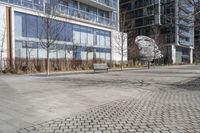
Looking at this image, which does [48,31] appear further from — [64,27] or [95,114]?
[95,114]

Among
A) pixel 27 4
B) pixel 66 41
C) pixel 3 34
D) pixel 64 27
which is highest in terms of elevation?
pixel 27 4

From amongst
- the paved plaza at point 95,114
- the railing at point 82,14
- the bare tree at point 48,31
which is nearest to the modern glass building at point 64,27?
the railing at point 82,14

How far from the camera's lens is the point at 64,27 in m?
34.3

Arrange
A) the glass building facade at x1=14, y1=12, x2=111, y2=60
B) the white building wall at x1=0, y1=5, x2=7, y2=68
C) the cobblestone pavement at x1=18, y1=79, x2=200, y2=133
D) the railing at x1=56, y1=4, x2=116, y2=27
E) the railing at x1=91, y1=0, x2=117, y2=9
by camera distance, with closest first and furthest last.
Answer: the cobblestone pavement at x1=18, y1=79, x2=200, y2=133 < the white building wall at x1=0, y1=5, x2=7, y2=68 < the glass building facade at x1=14, y1=12, x2=111, y2=60 < the railing at x1=56, y1=4, x2=116, y2=27 < the railing at x1=91, y1=0, x2=117, y2=9

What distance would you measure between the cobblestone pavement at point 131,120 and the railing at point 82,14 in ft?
90.7

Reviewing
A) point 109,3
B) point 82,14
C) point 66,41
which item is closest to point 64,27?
point 66,41

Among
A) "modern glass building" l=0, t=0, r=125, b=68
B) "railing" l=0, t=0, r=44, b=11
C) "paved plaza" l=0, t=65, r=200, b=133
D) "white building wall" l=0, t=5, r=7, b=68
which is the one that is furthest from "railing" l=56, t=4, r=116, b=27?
"paved plaza" l=0, t=65, r=200, b=133

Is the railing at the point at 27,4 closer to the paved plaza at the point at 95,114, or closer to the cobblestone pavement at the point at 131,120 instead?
the paved plaza at the point at 95,114

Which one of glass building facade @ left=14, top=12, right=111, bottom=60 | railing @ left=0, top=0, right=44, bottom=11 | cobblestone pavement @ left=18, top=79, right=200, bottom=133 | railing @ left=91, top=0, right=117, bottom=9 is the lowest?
cobblestone pavement @ left=18, top=79, right=200, bottom=133

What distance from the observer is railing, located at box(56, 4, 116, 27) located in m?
35.8

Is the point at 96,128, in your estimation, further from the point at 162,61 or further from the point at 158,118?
the point at 162,61

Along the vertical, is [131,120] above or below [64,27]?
below

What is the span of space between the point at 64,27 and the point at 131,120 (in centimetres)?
2927

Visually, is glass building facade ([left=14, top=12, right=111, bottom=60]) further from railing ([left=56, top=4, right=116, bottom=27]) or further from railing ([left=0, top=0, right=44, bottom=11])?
railing ([left=56, top=4, right=116, bottom=27])
